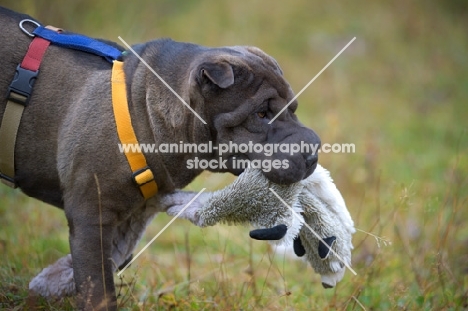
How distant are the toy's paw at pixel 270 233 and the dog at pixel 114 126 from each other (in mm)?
279

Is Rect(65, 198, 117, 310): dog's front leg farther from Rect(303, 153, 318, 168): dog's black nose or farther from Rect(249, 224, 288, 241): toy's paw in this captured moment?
Rect(303, 153, 318, 168): dog's black nose

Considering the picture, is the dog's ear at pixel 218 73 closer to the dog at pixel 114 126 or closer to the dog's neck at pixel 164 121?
the dog at pixel 114 126

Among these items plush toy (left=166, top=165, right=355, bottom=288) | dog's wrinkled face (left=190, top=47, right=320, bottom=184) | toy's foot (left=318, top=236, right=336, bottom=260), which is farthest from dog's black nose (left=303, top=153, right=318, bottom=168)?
toy's foot (left=318, top=236, right=336, bottom=260)

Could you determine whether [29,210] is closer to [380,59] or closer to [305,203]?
[305,203]

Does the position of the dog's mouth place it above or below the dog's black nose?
below

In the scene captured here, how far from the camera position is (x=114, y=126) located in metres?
3.64

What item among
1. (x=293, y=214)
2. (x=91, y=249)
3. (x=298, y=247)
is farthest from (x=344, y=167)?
(x=91, y=249)

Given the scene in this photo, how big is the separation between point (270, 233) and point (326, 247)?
0.42 meters

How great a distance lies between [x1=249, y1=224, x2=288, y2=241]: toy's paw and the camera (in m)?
3.37

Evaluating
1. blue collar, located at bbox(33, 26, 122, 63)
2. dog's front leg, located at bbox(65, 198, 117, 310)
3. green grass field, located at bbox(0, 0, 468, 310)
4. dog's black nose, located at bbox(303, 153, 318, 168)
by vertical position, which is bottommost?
green grass field, located at bbox(0, 0, 468, 310)

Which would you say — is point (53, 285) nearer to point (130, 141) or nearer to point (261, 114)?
point (130, 141)

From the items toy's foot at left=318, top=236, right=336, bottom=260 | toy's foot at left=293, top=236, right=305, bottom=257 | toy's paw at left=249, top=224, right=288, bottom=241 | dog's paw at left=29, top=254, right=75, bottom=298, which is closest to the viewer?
toy's paw at left=249, top=224, right=288, bottom=241

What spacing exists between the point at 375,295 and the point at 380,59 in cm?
787

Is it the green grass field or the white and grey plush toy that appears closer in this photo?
the white and grey plush toy
